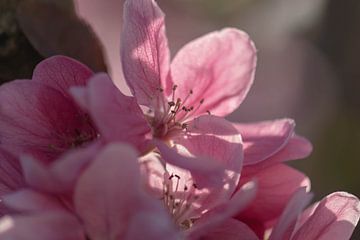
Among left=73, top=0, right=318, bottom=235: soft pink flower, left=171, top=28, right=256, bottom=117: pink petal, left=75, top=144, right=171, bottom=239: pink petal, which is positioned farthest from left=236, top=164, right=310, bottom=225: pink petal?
left=75, top=144, right=171, bottom=239: pink petal

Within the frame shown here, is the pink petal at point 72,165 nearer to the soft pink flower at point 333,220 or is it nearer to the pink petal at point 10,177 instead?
the pink petal at point 10,177

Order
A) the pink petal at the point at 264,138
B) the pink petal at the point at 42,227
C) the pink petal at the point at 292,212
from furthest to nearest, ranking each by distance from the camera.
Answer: the pink petal at the point at 264,138, the pink petal at the point at 292,212, the pink petal at the point at 42,227

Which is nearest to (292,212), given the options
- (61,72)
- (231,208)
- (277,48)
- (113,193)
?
(231,208)

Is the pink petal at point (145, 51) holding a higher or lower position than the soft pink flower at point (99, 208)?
higher

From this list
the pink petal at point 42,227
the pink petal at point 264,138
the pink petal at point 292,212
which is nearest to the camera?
the pink petal at point 42,227

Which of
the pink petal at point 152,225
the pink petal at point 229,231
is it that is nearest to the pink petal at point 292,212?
the pink petal at point 229,231

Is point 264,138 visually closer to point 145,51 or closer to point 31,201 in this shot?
point 145,51
